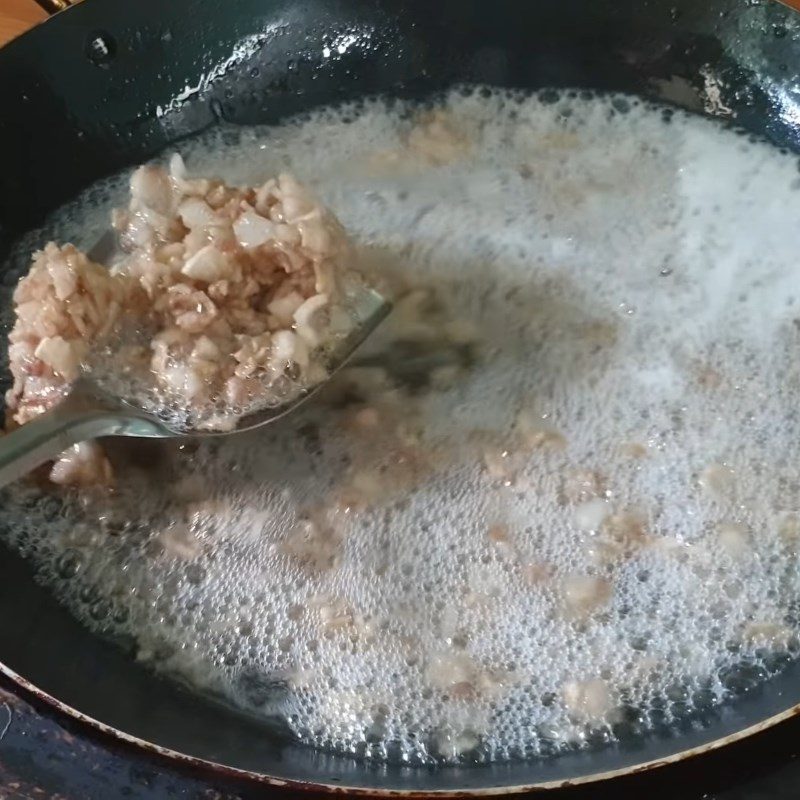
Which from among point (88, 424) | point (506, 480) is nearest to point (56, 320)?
point (88, 424)

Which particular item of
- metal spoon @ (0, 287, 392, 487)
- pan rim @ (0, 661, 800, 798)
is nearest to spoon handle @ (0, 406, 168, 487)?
metal spoon @ (0, 287, 392, 487)

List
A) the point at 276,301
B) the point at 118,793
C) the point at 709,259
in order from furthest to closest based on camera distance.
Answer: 1. the point at 709,259
2. the point at 276,301
3. the point at 118,793

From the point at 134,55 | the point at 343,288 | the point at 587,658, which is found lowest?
the point at 587,658

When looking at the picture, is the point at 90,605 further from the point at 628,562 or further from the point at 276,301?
the point at 628,562

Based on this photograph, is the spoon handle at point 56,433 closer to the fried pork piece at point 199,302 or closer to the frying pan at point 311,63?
the fried pork piece at point 199,302

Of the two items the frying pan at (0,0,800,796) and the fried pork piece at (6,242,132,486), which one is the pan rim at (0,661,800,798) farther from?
the frying pan at (0,0,800,796)

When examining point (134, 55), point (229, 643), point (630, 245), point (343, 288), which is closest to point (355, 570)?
point (229, 643)

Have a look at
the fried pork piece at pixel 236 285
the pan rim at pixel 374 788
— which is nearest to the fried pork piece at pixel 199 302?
the fried pork piece at pixel 236 285
